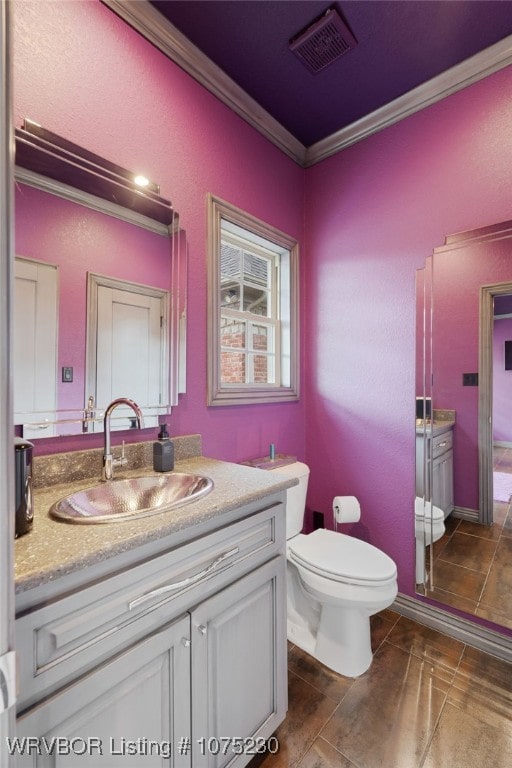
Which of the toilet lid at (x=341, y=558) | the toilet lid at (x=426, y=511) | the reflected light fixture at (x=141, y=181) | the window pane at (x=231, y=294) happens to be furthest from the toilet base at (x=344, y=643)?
the reflected light fixture at (x=141, y=181)

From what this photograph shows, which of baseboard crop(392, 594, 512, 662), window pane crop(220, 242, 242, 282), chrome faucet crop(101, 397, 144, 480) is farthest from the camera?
window pane crop(220, 242, 242, 282)

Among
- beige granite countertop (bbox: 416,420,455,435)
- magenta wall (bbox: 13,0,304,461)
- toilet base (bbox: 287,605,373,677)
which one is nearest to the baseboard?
toilet base (bbox: 287,605,373,677)

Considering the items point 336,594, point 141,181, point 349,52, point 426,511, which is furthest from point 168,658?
point 349,52

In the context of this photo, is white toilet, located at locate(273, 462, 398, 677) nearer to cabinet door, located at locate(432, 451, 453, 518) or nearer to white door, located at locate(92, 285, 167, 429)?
cabinet door, located at locate(432, 451, 453, 518)

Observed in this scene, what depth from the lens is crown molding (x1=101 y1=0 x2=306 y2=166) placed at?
1366 millimetres

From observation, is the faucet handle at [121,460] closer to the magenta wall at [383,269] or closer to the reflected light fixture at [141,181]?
the reflected light fixture at [141,181]

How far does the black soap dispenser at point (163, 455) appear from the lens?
4.34 feet

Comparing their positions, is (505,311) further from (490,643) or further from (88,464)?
(88,464)

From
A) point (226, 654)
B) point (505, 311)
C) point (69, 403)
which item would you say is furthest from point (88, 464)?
point (505, 311)

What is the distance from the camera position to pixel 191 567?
35.2 inches

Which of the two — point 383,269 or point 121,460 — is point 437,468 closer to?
point 383,269

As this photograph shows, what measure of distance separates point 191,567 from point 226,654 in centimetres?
32

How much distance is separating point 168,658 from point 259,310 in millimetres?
2071

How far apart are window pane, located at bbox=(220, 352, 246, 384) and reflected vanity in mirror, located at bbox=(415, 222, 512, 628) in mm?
1113
